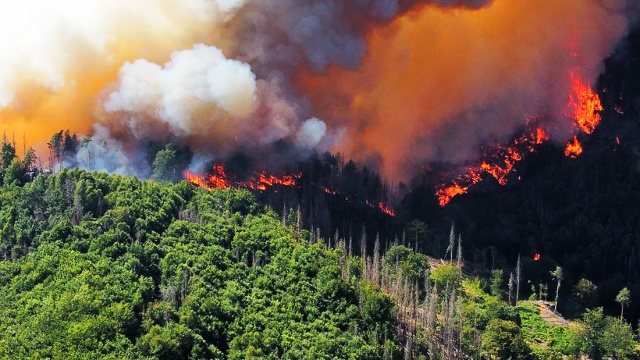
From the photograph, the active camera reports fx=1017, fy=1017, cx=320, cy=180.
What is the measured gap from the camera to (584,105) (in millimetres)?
127062

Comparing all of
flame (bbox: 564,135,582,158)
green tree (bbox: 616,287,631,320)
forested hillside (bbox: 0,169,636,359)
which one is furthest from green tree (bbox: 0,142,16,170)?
flame (bbox: 564,135,582,158)

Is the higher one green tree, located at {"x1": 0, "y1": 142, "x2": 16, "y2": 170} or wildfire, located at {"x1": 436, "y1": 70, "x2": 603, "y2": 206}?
wildfire, located at {"x1": 436, "y1": 70, "x2": 603, "y2": 206}

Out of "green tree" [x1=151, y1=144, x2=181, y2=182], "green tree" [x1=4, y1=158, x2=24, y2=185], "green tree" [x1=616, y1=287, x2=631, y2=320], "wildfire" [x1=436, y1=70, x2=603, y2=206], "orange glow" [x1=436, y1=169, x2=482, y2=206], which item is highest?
"wildfire" [x1=436, y1=70, x2=603, y2=206]

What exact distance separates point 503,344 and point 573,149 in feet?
170

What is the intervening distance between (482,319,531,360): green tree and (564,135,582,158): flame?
48.8 m

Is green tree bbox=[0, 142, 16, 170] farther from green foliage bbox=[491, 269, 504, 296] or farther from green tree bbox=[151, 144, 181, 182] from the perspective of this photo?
green foliage bbox=[491, 269, 504, 296]

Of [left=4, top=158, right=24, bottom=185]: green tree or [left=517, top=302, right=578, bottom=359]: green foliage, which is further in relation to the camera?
[left=4, top=158, right=24, bottom=185]: green tree

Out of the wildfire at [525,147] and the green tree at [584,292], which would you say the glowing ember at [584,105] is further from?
the green tree at [584,292]

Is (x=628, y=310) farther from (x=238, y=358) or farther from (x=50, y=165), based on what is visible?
(x=50, y=165)

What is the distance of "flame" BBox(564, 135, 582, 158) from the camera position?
396 ft

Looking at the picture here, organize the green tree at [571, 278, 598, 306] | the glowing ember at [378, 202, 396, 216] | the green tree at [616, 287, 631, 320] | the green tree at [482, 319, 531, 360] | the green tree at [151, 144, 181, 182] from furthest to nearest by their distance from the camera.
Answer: the glowing ember at [378, 202, 396, 216]
the green tree at [571, 278, 598, 306]
the green tree at [616, 287, 631, 320]
the green tree at [151, 144, 181, 182]
the green tree at [482, 319, 531, 360]

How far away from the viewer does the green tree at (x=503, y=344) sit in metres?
75.0

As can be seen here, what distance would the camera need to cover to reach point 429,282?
277 ft

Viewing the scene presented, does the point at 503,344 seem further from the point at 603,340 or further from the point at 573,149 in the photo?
the point at 573,149
